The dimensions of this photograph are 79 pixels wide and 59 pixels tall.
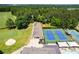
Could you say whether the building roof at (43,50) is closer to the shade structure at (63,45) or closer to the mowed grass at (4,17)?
the shade structure at (63,45)

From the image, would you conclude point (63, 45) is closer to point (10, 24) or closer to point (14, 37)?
point (14, 37)

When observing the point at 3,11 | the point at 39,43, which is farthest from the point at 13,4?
the point at 39,43

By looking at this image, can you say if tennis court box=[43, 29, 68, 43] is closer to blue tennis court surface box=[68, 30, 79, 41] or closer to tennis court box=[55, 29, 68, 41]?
tennis court box=[55, 29, 68, 41]

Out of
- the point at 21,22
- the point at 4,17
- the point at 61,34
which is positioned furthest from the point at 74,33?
the point at 4,17

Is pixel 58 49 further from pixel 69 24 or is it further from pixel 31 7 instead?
pixel 31 7

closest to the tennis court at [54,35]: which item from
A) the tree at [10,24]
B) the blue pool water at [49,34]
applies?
the blue pool water at [49,34]
